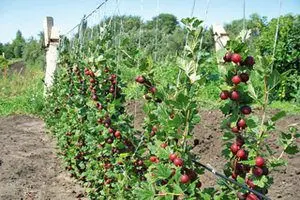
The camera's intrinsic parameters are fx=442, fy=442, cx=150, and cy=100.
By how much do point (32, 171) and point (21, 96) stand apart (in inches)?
364

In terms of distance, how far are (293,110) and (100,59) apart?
6701 mm

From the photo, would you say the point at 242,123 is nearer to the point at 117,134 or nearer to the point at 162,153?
the point at 162,153

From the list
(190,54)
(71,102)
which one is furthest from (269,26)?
(190,54)

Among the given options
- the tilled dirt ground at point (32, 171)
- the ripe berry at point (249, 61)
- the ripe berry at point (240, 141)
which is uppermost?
the ripe berry at point (249, 61)

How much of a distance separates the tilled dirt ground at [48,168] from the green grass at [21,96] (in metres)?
3.32

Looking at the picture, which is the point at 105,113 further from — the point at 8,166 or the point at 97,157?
the point at 8,166

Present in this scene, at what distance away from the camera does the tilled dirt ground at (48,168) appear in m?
4.51

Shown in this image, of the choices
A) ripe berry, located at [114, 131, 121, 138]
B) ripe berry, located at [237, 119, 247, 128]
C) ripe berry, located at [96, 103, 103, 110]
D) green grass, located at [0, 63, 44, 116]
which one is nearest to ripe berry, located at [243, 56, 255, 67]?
ripe berry, located at [237, 119, 247, 128]

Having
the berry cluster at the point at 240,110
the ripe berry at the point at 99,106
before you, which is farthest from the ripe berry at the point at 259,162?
the ripe berry at the point at 99,106

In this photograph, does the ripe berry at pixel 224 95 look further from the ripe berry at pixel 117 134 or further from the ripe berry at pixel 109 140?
the ripe berry at pixel 109 140

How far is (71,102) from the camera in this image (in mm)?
5586

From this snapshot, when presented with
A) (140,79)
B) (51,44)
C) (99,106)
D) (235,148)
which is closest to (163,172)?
(235,148)

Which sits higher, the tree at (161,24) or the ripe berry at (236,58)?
the tree at (161,24)

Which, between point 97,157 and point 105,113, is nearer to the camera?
point 105,113
